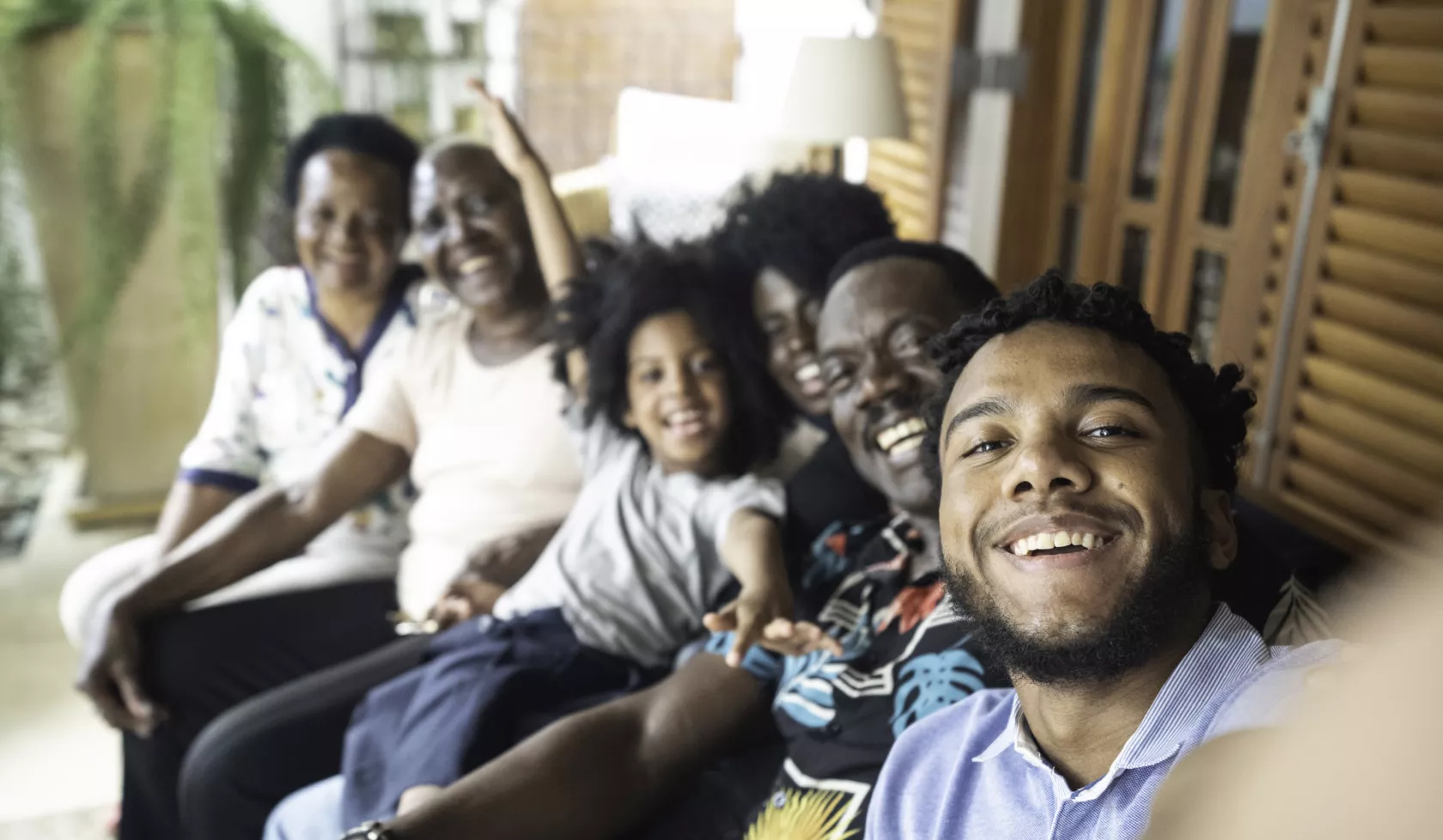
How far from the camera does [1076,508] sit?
2.72 ft

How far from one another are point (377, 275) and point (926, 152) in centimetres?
161

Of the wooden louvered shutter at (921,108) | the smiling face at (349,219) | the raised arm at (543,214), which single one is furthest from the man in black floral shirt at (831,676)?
the wooden louvered shutter at (921,108)

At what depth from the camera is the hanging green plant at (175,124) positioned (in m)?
2.74

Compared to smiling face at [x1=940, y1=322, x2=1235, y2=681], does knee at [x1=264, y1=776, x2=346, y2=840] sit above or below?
below

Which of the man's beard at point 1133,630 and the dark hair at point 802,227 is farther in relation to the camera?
the dark hair at point 802,227

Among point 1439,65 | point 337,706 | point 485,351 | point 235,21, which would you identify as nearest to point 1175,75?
point 1439,65

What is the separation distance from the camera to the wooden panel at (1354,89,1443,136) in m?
1.61

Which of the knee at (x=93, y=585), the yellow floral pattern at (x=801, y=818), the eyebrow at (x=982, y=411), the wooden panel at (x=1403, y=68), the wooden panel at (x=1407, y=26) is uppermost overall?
the wooden panel at (x=1407, y=26)

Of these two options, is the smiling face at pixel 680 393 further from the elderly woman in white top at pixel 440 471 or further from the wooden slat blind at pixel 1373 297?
the wooden slat blind at pixel 1373 297

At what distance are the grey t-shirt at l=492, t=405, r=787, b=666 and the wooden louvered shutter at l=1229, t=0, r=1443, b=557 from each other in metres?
0.83

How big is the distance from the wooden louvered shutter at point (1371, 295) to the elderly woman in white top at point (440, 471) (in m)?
1.15

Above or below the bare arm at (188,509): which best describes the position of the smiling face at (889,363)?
above

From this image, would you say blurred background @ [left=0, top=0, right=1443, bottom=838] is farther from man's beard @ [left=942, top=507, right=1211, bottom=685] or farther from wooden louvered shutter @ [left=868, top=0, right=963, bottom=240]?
man's beard @ [left=942, top=507, right=1211, bottom=685]

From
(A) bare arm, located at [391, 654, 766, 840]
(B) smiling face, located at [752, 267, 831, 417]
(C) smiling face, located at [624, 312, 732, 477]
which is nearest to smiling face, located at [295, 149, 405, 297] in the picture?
(C) smiling face, located at [624, 312, 732, 477]
